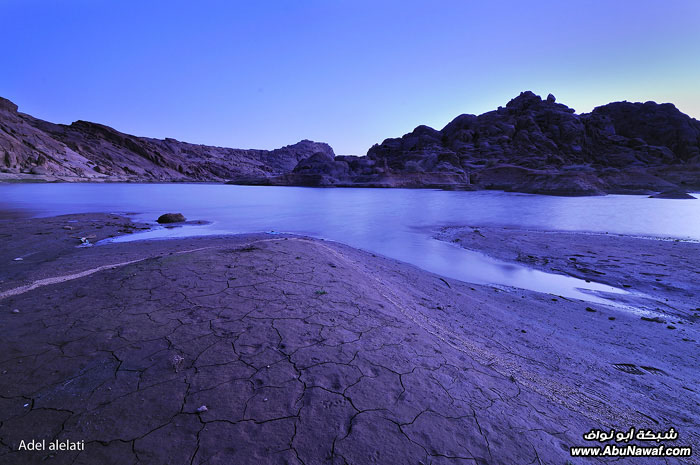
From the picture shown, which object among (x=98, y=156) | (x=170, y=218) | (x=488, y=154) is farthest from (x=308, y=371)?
(x=98, y=156)

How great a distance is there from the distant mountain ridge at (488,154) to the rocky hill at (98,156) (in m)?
0.38

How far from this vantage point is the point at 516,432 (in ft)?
7.08

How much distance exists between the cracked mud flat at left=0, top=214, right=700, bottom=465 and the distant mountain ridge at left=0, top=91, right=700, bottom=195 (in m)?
53.1

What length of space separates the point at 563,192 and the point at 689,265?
45.4 meters

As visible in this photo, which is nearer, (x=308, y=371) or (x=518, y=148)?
(x=308, y=371)

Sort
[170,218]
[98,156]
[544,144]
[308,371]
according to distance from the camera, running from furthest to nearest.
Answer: [98,156], [544,144], [170,218], [308,371]

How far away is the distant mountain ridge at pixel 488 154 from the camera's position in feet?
182

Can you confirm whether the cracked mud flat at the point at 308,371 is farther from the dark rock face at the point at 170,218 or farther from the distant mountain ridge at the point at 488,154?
the distant mountain ridge at the point at 488,154

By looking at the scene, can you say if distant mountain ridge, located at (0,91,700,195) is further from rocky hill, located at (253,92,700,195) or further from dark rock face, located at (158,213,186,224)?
dark rock face, located at (158,213,186,224)

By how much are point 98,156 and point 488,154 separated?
395 feet

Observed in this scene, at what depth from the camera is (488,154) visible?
79.5m

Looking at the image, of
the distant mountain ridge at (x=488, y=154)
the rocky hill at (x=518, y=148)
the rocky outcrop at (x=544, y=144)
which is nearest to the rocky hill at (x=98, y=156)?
the distant mountain ridge at (x=488, y=154)

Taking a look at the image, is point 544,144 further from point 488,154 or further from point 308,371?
point 308,371

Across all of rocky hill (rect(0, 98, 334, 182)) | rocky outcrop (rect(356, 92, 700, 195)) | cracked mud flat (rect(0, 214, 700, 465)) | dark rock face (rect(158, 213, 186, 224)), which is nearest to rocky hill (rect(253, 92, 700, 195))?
rocky outcrop (rect(356, 92, 700, 195))
